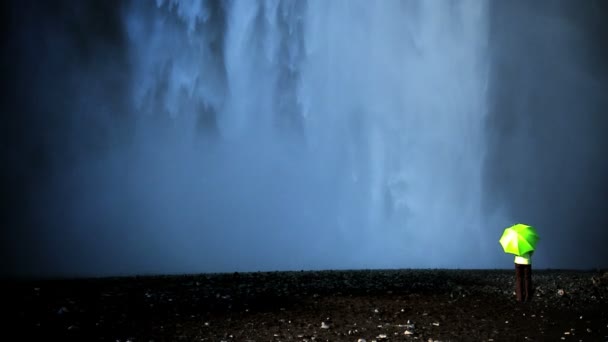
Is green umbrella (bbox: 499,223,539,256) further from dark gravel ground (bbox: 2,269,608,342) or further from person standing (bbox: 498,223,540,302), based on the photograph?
dark gravel ground (bbox: 2,269,608,342)

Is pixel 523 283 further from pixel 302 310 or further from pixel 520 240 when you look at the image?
pixel 302 310

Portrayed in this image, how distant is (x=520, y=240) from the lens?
11.9m

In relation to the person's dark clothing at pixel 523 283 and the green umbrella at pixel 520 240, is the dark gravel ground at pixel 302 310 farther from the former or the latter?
the green umbrella at pixel 520 240

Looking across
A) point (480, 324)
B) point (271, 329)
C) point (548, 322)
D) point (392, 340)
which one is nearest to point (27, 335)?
point (271, 329)

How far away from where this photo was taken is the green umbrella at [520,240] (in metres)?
11.9

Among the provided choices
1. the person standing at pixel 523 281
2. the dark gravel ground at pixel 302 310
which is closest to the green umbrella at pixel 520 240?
the person standing at pixel 523 281

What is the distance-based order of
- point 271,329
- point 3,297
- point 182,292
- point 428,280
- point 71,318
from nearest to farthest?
point 271,329
point 71,318
point 3,297
point 182,292
point 428,280

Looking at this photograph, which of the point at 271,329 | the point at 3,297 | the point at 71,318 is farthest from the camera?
the point at 3,297

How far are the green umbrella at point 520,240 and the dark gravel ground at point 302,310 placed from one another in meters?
1.60

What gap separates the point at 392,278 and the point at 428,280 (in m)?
1.36

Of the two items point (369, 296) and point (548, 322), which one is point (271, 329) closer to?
point (369, 296)

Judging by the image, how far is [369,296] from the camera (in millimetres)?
13891

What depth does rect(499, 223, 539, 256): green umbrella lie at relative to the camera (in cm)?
1189

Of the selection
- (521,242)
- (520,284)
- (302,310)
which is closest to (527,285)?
(520,284)
